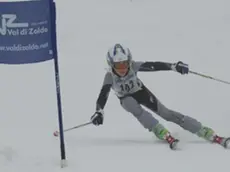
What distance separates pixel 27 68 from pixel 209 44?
13.4 feet

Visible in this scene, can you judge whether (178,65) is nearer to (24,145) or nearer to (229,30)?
(24,145)

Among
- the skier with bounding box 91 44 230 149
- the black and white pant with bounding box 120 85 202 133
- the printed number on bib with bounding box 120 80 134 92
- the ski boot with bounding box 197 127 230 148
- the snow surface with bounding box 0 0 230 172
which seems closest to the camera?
the snow surface with bounding box 0 0 230 172

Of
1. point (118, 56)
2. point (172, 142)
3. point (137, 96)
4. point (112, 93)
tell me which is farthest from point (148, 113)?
point (112, 93)

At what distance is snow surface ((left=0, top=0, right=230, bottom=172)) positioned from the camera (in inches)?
259

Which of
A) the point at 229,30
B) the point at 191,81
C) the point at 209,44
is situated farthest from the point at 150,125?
the point at 229,30

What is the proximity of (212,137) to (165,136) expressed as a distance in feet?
1.76

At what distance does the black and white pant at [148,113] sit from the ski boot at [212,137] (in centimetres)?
8

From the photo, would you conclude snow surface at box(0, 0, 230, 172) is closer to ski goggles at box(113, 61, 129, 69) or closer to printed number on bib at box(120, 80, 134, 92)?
printed number on bib at box(120, 80, 134, 92)

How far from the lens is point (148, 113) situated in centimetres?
739

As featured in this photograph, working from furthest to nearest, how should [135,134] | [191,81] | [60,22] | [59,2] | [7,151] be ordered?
[59,2] < [60,22] < [191,81] < [135,134] < [7,151]

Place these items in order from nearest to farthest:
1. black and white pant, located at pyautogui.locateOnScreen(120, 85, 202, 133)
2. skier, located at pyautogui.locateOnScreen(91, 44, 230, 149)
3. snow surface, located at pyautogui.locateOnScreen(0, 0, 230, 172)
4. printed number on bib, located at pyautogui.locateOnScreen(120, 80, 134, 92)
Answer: snow surface, located at pyautogui.locateOnScreen(0, 0, 230, 172) → skier, located at pyautogui.locateOnScreen(91, 44, 230, 149) → black and white pant, located at pyautogui.locateOnScreen(120, 85, 202, 133) → printed number on bib, located at pyautogui.locateOnScreen(120, 80, 134, 92)

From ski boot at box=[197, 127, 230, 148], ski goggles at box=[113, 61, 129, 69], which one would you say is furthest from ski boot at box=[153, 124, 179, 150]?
ski goggles at box=[113, 61, 129, 69]

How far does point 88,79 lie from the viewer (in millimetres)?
11500

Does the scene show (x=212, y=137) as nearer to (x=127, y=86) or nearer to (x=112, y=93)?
(x=127, y=86)
